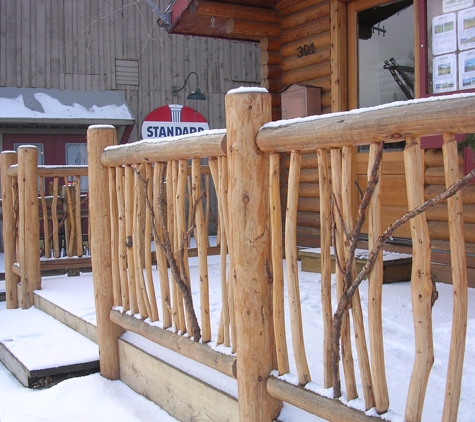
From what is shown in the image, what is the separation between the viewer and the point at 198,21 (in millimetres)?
7445

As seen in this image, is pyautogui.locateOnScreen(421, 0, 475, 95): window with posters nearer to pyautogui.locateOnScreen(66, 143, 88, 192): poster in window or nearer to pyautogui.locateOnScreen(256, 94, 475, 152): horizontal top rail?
pyautogui.locateOnScreen(256, 94, 475, 152): horizontal top rail

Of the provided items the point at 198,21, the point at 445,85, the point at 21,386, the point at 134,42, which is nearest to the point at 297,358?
the point at 21,386

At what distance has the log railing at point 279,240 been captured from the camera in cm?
202

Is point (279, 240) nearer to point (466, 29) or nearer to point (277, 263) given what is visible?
point (277, 263)

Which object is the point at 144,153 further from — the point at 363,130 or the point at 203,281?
the point at 363,130

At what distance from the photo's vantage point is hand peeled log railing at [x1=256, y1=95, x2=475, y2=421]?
75.0 inches

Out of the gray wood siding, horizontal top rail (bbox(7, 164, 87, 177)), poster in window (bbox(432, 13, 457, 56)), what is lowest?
horizontal top rail (bbox(7, 164, 87, 177))

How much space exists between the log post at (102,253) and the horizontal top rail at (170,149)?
0.47ft

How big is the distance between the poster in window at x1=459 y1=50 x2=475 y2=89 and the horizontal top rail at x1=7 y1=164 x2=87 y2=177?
4.06m

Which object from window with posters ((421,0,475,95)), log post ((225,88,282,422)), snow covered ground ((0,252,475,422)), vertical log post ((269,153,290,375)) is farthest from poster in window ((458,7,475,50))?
vertical log post ((269,153,290,375))

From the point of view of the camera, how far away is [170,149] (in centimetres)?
334

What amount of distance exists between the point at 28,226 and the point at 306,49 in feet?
12.2

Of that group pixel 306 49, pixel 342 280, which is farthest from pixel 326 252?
pixel 306 49

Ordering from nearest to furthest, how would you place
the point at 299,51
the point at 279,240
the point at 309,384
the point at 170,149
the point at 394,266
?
the point at 309,384
the point at 279,240
the point at 170,149
the point at 394,266
the point at 299,51
